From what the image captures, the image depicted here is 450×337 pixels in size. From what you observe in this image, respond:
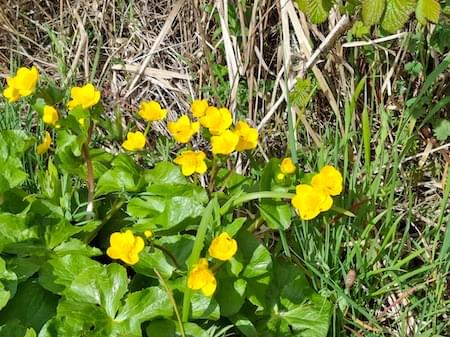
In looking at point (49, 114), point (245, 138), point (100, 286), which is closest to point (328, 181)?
point (245, 138)

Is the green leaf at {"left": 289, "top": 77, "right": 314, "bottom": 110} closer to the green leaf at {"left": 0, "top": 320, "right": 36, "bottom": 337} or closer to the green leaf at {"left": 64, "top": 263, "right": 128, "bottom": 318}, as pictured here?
the green leaf at {"left": 64, "top": 263, "right": 128, "bottom": 318}

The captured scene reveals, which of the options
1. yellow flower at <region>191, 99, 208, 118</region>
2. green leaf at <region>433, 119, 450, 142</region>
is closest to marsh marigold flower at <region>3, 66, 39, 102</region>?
yellow flower at <region>191, 99, 208, 118</region>

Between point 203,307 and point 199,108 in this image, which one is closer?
point 203,307

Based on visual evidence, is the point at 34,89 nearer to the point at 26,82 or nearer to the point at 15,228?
the point at 26,82

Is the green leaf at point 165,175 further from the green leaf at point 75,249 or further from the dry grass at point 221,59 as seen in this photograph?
the dry grass at point 221,59

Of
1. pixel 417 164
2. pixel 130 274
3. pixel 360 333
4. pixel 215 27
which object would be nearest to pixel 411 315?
pixel 360 333

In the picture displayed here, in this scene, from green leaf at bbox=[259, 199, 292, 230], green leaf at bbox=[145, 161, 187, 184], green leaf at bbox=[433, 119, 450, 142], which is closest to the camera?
green leaf at bbox=[259, 199, 292, 230]

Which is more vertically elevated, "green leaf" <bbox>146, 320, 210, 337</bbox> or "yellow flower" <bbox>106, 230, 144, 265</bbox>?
"yellow flower" <bbox>106, 230, 144, 265</bbox>

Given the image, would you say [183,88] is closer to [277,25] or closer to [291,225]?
[277,25]
